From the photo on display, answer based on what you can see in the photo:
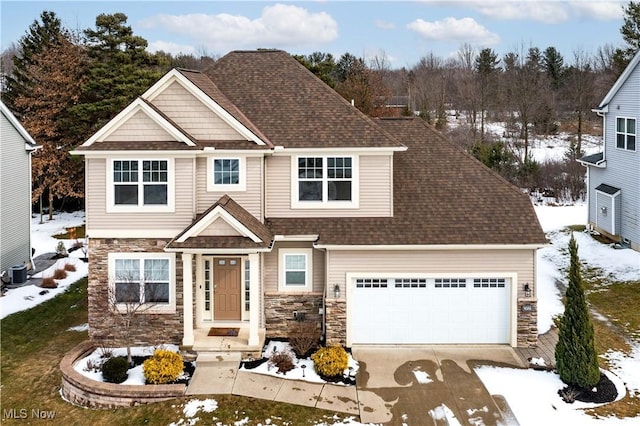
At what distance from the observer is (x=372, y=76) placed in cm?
5053

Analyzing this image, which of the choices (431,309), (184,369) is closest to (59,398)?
(184,369)

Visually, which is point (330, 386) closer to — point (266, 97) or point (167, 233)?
point (167, 233)

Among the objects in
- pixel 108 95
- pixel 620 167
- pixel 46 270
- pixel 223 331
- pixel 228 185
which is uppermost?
pixel 108 95

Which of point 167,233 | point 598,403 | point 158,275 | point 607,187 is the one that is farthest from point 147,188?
point 607,187

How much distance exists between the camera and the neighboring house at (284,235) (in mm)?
15500

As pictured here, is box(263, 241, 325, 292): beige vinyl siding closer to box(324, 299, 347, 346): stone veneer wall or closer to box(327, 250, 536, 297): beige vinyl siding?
box(327, 250, 536, 297): beige vinyl siding

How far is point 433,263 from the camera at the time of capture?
623 inches

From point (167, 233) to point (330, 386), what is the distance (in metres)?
5.92

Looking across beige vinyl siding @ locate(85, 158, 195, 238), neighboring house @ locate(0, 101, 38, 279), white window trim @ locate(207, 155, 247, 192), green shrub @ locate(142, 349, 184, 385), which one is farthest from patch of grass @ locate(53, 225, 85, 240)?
green shrub @ locate(142, 349, 184, 385)

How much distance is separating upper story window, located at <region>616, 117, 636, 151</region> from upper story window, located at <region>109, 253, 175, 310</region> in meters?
19.6

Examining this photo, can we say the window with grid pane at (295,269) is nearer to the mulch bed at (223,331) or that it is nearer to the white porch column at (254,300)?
the white porch column at (254,300)

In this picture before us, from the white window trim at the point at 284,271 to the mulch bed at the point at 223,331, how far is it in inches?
66.4

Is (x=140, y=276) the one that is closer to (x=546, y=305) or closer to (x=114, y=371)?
(x=114, y=371)

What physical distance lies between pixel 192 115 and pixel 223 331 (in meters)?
5.99
